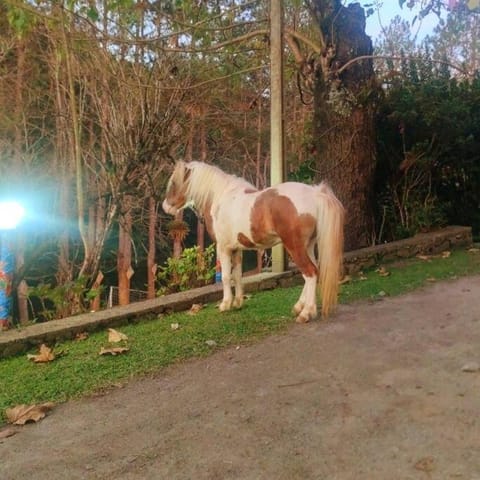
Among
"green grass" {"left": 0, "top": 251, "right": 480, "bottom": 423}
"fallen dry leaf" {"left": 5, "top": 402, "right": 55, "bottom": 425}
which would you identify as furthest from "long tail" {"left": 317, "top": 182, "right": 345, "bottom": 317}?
"fallen dry leaf" {"left": 5, "top": 402, "right": 55, "bottom": 425}

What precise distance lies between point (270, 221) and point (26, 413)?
101 inches

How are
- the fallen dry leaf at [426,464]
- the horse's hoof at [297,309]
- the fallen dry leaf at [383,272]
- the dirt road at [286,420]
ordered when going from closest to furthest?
the fallen dry leaf at [426,464] → the dirt road at [286,420] → the horse's hoof at [297,309] → the fallen dry leaf at [383,272]

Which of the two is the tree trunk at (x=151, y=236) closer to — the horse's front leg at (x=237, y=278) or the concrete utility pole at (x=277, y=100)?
the concrete utility pole at (x=277, y=100)

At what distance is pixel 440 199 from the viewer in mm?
9586

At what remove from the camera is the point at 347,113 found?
7613mm

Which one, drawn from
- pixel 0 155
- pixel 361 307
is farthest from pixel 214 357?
pixel 0 155

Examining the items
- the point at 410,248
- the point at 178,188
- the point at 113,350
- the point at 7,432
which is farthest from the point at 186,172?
the point at 410,248

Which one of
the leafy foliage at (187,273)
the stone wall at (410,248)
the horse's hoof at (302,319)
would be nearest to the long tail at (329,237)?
the horse's hoof at (302,319)

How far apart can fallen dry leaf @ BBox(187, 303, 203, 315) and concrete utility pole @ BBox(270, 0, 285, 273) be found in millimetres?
1380

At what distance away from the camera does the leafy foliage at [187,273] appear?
23.4ft

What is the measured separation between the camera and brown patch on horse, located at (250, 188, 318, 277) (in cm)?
454

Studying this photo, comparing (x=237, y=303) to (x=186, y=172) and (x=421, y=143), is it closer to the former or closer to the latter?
(x=186, y=172)

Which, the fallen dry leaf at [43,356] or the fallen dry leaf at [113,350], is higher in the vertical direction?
the fallen dry leaf at [113,350]

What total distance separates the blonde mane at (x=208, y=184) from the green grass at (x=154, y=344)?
1.13 m
